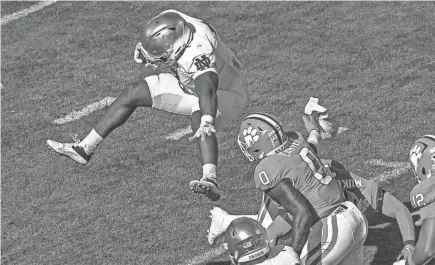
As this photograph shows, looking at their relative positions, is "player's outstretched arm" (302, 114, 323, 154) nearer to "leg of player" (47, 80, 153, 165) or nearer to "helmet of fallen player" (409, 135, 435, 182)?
"helmet of fallen player" (409, 135, 435, 182)

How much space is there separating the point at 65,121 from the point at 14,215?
2115 mm

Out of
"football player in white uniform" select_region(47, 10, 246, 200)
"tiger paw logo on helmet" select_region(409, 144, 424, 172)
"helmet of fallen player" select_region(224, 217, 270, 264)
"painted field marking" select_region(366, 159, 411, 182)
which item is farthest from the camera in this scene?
"painted field marking" select_region(366, 159, 411, 182)

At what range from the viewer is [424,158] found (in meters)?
7.90

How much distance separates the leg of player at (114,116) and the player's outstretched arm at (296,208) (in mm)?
1969

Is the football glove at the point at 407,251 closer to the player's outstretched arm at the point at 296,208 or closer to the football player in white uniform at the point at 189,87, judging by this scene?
the player's outstretched arm at the point at 296,208

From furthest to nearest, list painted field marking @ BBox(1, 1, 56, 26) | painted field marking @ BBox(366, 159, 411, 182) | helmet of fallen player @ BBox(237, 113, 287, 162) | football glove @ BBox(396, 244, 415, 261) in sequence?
1. painted field marking @ BBox(1, 1, 56, 26)
2. painted field marking @ BBox(366, 159, 411, 182)
3. helmet of fallen player @ BBox(237, 113, 287, 162)
4. football glove @ BBox(396, 244, 415, 261)

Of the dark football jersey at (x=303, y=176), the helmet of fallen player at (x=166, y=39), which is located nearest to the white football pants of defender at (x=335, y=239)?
the dark football jersey at (x=303, y=176)

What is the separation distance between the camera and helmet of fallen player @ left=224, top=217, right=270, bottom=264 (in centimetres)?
671

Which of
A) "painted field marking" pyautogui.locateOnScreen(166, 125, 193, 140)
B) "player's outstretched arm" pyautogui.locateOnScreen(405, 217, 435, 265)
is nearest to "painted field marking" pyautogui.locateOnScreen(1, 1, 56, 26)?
"painted field marking" pyautogui.locateOnScreen(166, 125, 193, 140)

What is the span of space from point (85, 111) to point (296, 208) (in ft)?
17.7

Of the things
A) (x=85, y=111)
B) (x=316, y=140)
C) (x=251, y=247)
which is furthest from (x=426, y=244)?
(x=85, y=111)

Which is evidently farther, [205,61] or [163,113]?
[163,113]

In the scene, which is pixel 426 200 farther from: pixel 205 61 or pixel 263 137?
pixel 205 61

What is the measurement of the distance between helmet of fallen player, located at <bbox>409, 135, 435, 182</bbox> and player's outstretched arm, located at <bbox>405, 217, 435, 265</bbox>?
339mm
